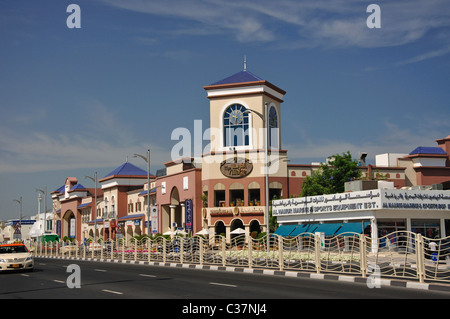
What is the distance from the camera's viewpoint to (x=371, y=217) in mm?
41406

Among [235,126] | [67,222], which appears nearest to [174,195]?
[235,126]

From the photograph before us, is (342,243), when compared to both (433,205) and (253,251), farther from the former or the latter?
(433,205)

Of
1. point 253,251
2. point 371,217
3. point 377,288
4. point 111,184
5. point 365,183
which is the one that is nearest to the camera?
point 377,288

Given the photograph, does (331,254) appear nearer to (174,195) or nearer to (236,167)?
(236,167)

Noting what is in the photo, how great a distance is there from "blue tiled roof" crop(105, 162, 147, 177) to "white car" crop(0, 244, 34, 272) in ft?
183

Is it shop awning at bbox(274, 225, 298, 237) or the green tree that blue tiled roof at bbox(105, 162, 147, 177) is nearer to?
the green tree

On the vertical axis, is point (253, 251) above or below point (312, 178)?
below

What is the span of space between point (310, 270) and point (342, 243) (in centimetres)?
231

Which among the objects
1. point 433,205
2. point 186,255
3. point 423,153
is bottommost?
point 186,255

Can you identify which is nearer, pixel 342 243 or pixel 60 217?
pixel 342 243

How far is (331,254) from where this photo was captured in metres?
23.2

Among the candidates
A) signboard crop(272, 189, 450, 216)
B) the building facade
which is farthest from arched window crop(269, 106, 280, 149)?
signboard crop(272, 189, 450, 216)
